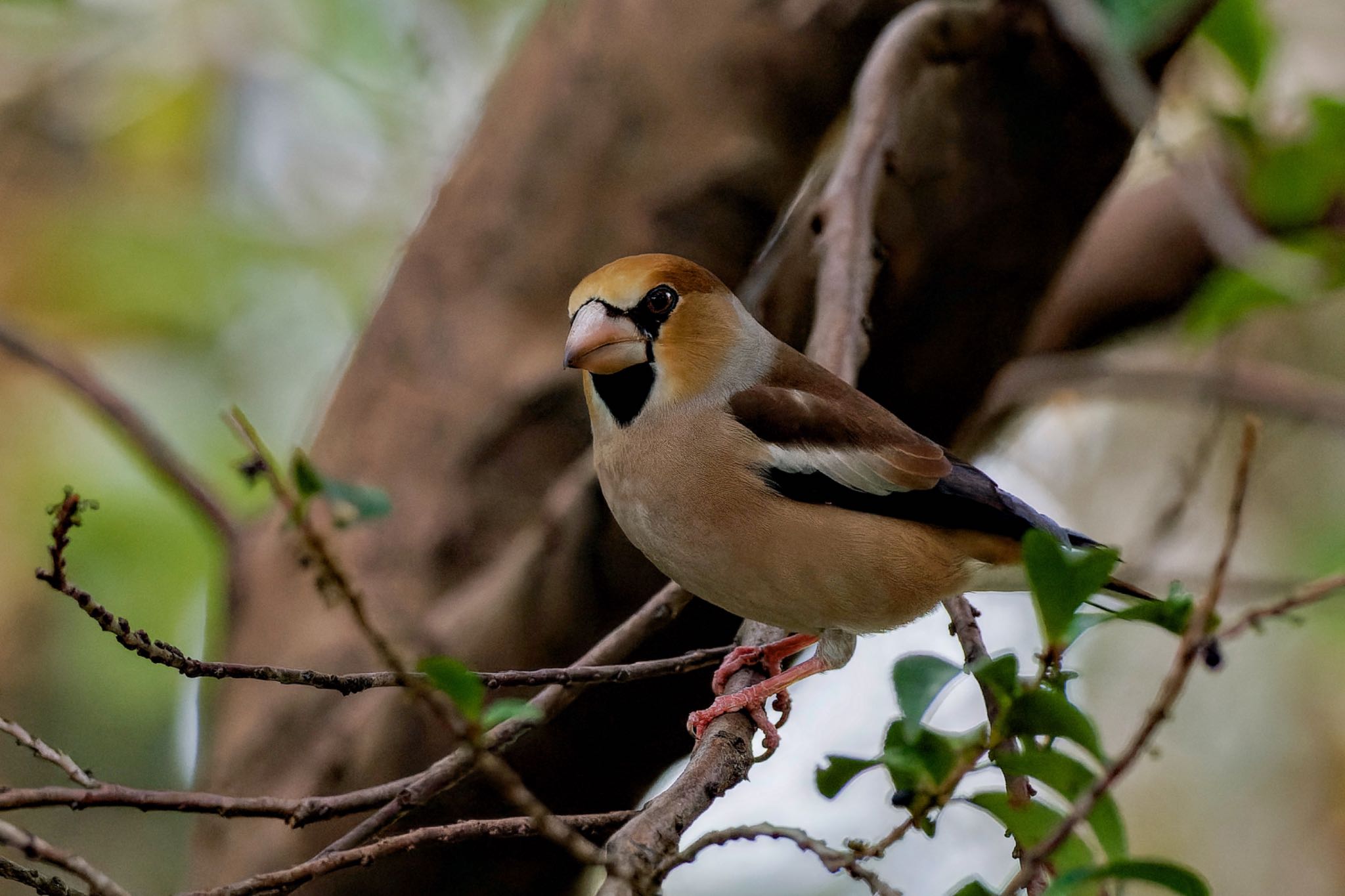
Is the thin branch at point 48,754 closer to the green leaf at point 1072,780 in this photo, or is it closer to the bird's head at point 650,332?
the green leaf at point 1072,780

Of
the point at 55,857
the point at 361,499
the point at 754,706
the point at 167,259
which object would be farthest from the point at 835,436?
the point at 167,259

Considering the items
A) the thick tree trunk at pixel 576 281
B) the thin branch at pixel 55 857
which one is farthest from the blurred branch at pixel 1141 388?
the thin branch at pixel 55 857

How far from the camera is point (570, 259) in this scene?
12.0 ft

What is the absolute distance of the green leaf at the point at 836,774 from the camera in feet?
4.76

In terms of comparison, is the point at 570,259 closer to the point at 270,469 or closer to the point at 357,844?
the point at 357,844

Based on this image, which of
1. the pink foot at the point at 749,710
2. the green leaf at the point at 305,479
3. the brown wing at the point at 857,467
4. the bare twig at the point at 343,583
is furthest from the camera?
the brown wing at the point at 857,467

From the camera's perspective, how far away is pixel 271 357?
6238 mm

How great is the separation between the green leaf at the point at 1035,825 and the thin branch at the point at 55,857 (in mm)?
922

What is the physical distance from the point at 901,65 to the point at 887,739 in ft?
6.82

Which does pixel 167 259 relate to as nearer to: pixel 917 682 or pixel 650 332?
pixel 650 332

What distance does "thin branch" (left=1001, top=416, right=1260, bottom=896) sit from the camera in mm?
1088

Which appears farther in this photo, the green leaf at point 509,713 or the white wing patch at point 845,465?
the white wing patch at point 845,465

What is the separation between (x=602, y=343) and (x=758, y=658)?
0.74 metres

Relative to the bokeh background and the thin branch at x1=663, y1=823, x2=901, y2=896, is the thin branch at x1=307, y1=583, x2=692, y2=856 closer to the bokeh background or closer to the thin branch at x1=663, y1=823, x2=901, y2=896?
the thin branch at x1=663, y1=823, x2=901, y2=896
